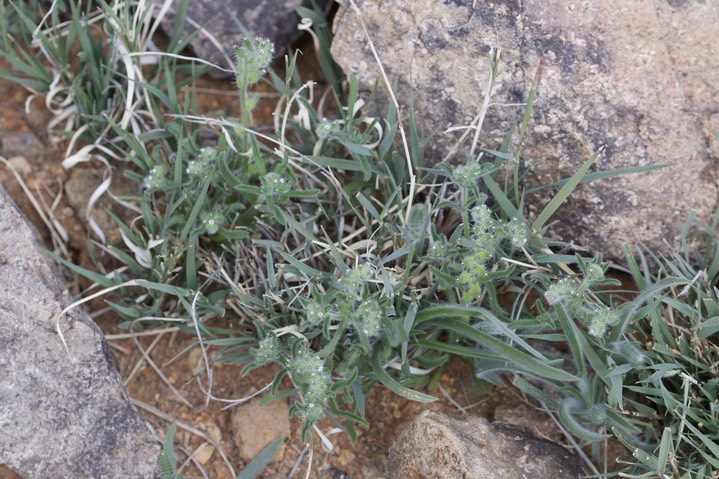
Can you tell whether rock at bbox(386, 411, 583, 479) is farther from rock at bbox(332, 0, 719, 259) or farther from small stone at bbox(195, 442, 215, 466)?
rock at bbox(332, 0, 719, 259)

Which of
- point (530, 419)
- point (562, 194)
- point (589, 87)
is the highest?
point (589, 87)

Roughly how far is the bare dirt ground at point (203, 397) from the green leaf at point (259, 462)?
0.06 metres

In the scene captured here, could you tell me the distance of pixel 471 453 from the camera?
7.46 feet

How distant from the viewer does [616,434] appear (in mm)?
2320

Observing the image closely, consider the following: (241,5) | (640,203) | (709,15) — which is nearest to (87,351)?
(241,5)

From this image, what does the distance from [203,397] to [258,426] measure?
0.22m

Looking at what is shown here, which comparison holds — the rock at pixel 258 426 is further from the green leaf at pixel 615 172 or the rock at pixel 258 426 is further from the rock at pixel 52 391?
the green leaf at pixel 615 172

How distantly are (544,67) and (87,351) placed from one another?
1.65m

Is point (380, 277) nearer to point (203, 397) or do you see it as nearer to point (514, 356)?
point (514, 356)

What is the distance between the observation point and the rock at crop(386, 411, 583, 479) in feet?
7.41

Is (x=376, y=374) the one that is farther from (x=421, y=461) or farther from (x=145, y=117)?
(x=145, y=117)

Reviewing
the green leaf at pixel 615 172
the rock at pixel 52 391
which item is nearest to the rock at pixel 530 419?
the green leaf at pixel 615 172

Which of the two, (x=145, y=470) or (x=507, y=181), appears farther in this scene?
(x=507, y=181)

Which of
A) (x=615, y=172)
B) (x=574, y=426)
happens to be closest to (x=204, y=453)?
(x=574, y=426)
